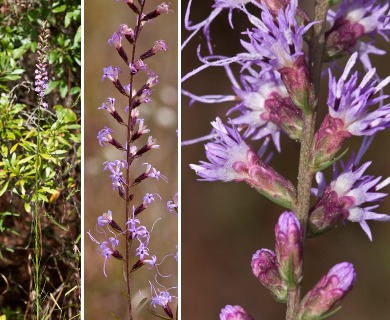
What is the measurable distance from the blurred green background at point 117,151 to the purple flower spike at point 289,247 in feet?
2.59

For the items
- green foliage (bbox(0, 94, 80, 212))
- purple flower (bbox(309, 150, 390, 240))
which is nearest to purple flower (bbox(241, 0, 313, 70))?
purple flower (bbox(309, 150, 390, 240))

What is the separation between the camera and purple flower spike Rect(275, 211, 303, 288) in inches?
56.4

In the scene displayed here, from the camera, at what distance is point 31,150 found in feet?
8.60

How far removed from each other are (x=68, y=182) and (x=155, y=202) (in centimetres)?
66

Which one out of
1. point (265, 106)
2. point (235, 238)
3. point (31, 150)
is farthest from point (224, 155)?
point (235, 238)

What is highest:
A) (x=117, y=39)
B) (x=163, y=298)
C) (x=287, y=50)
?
(x=117, y=39)

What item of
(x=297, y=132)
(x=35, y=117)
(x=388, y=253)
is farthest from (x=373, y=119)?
(x=388, y=253)

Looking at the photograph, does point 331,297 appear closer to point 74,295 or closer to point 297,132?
point 297,132

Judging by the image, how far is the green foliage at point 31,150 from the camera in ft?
8.52

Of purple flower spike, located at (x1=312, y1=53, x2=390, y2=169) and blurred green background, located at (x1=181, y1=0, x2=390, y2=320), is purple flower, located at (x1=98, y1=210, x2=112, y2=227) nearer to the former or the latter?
blurred green background, located at (x1=181, y1=0, x2=390, y2=320)

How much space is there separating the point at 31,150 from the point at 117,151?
469mm

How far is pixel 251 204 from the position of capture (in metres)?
3.12

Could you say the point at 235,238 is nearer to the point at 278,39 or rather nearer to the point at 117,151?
the point at 117,151

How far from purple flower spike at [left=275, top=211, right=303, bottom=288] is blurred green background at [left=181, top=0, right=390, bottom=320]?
50.2 inches
